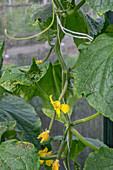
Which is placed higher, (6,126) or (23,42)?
(23,42)

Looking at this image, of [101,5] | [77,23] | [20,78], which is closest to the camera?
[101,5]

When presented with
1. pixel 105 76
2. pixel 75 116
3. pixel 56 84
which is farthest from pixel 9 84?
pixel 75 116

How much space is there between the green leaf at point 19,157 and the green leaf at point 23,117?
0.17m

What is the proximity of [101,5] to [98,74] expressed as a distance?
0.45ft

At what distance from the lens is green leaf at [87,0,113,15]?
1.42ft

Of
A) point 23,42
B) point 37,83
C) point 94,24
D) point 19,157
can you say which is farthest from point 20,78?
point 23,42

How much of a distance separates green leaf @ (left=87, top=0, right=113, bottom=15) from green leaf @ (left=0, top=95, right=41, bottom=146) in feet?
1.52

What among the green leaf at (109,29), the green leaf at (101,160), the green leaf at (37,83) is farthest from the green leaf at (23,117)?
the green leaf at (109,29)

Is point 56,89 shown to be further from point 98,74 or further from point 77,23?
point 98,74

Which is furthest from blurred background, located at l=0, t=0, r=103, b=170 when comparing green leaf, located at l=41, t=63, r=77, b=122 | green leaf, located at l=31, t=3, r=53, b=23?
green leaf, located at l=31, t=3, r=53, b=23

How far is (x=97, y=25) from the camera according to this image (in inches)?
29.5

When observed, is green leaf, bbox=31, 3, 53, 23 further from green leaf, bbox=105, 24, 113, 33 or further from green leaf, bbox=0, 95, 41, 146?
green leaf, bbox=0, 95, 41, 146

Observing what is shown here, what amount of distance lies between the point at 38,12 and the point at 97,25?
0.70 ft

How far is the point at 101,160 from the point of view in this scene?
53 centimetres
